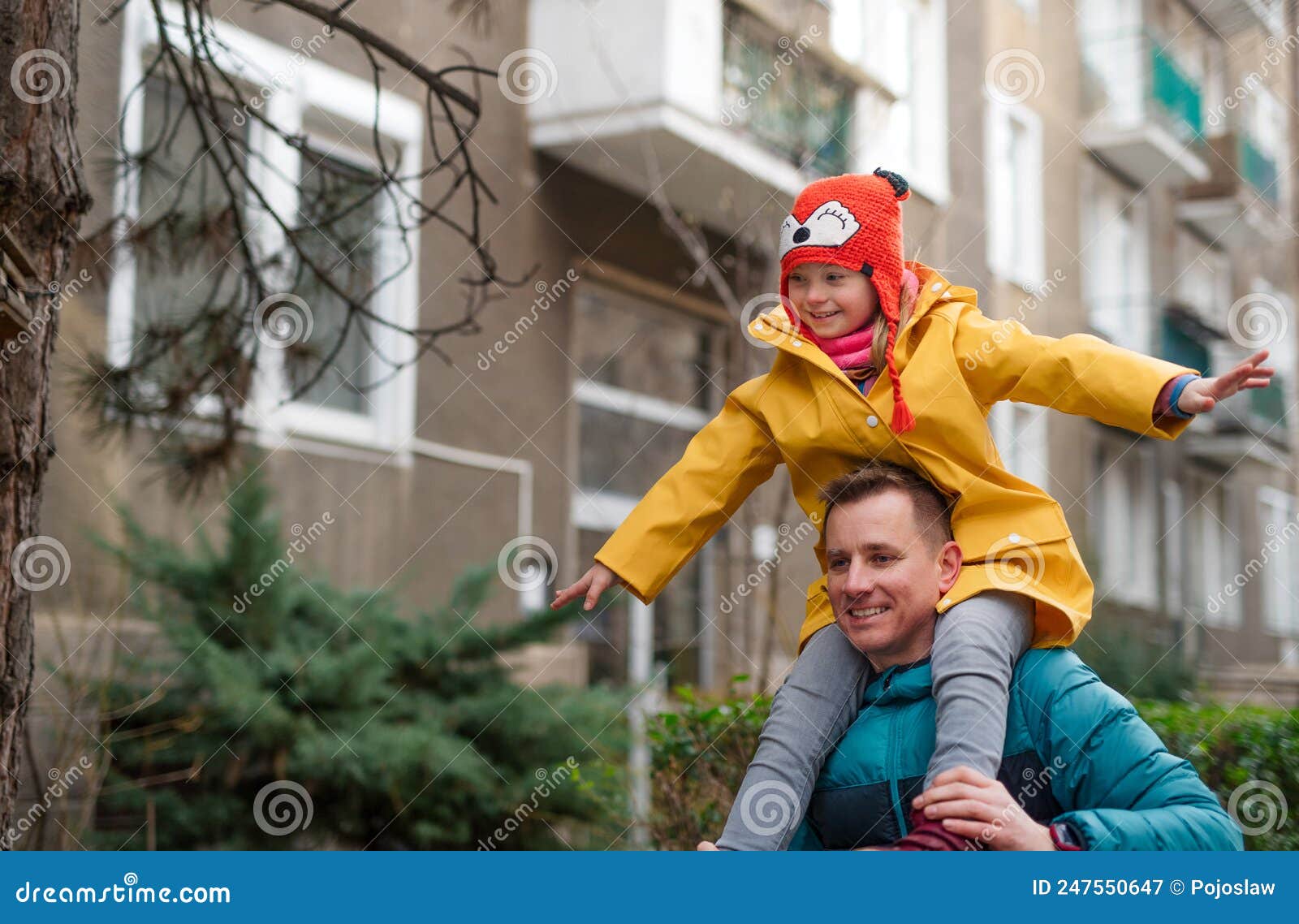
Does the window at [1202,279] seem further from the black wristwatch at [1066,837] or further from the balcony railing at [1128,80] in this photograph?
the black wristwatch at [1066,837]

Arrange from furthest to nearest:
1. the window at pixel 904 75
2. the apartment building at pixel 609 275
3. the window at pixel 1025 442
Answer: the window at pixel 1025 442 → the window at pixel 904 75 → the apartment building at pixel 609 275

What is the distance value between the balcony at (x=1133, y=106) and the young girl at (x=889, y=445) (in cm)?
1332

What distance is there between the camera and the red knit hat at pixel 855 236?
2.75m

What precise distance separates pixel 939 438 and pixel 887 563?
0.28 metres

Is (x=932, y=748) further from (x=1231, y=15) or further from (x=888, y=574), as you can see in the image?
(x=1231, y=15)

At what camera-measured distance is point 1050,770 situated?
242 centimetres

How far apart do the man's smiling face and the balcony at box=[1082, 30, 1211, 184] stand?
13611 millimetres

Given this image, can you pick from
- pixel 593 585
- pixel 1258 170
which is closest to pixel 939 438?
pixel 593 585
